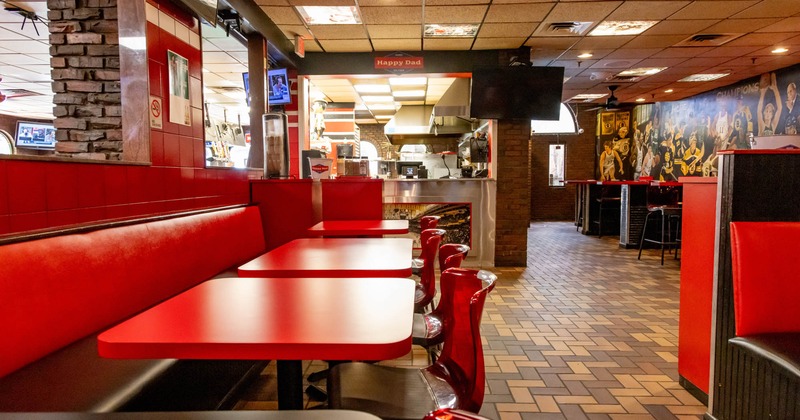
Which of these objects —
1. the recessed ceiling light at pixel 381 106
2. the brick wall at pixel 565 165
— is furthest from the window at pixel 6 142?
the brick wall at pixel 565 165

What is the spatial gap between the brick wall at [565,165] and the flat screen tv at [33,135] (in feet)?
46.6

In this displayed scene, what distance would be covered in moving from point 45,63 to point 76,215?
24.9 feet

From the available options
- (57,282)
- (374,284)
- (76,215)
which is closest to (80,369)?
(57,282)

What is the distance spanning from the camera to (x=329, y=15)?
18.0ft

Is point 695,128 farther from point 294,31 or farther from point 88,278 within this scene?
point 88,278

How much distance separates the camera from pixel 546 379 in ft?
9.91

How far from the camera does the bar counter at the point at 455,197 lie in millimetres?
6852

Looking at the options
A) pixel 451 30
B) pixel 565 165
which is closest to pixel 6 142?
pixel 451 30

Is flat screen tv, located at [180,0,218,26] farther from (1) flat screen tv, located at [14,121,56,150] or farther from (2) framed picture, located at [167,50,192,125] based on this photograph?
(1) flat screen tv, located at [14,121,56,150]

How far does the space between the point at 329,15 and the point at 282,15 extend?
1.92ft

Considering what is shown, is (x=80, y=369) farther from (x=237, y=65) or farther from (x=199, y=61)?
(x=237, y=65)

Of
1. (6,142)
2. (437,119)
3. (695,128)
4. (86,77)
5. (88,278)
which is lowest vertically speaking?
(88,278)

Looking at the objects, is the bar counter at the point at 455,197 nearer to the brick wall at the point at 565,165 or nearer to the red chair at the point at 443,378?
the red chair at the point at 443,378

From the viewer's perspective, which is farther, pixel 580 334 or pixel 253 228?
pixel 253 228
